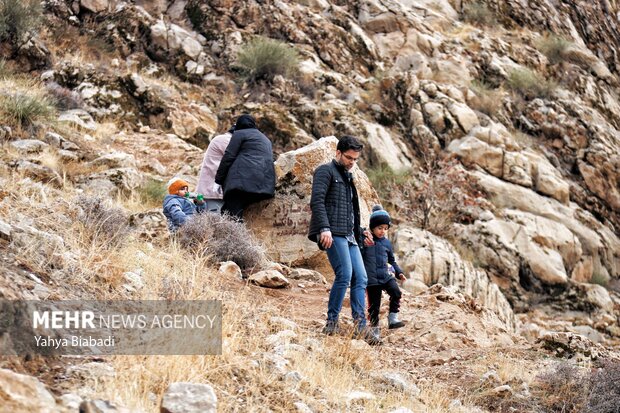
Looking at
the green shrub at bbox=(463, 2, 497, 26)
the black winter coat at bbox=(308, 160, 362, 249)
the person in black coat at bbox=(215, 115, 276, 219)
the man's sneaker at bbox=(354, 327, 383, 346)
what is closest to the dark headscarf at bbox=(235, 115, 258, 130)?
the person in black coat at bbox=(215, 115, 276, 219)

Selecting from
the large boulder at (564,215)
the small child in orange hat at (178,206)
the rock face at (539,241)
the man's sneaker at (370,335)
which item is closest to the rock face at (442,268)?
the rock face at (539,241)

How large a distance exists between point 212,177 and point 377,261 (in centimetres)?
293

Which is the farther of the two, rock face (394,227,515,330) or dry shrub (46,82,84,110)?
dry shrub (46,82,84,110)

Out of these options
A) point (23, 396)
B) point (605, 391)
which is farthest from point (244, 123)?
point (23, 396)

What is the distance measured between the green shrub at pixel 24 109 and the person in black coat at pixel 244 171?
13.6 feet

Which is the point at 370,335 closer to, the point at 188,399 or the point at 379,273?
the point at 379,273

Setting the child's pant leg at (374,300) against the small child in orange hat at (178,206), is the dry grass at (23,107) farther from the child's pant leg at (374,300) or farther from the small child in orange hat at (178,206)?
the child's pant leg at (374,300)

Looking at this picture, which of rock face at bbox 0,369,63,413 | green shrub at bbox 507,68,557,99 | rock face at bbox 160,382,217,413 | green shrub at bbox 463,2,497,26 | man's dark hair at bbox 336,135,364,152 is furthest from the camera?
green shrub at bbox 463,2,497,26

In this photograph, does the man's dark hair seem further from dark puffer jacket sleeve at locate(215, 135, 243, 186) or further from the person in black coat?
dark puffer jacket sleeve at locate(215, 135, 243, 186)

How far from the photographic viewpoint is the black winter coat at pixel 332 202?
17.9ft

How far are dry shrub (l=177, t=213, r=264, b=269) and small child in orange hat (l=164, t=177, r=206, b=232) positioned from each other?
0.82ft

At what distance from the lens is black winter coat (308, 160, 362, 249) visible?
5.47 m

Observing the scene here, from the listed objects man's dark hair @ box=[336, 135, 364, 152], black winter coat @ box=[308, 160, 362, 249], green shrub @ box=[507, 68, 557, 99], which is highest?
man's dark hair @ box=[336, 135, 364, 152]

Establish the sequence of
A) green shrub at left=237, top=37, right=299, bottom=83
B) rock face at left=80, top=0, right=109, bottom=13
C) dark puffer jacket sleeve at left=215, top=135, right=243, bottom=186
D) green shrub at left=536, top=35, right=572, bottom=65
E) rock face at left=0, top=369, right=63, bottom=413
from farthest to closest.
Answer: green shrub at left=536, top=35, right=572, bottom=65, rock face at left=80, top=0, right=109, bottom=13, green shrub at left=237, top=37, right=299, bottom=83, dark puffer jacket sleeve at left=215, top=135, right=243, bottom=186, rock face at left=0, top=369, right=63, bottom=413
